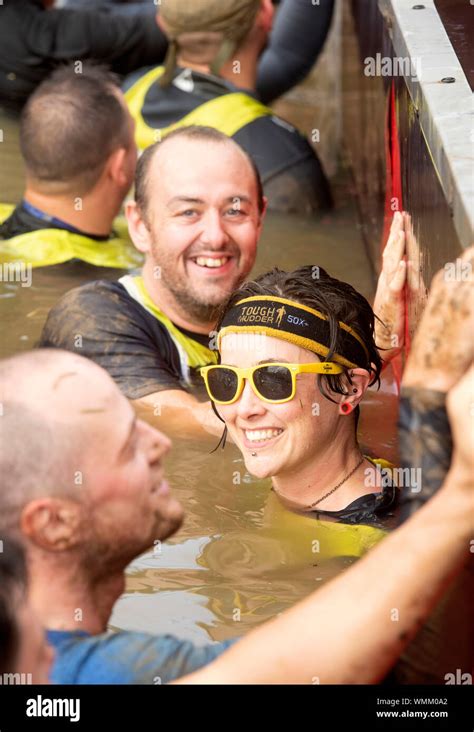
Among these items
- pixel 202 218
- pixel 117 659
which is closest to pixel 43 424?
pixel 117 659

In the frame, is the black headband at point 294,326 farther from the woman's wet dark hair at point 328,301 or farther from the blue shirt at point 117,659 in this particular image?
the blue shirt at point 117,659

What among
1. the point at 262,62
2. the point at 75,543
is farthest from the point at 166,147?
the point at 262,62

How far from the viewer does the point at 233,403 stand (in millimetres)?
3959

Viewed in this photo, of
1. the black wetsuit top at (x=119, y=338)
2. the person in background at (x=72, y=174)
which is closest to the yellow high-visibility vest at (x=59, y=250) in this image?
the person in background at (x=72, y=174)

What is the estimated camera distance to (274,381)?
12.7 feet

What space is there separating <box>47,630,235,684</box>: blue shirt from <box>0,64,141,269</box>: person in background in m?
4.22

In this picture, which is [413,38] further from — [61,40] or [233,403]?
[61,40]

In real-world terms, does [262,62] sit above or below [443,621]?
above

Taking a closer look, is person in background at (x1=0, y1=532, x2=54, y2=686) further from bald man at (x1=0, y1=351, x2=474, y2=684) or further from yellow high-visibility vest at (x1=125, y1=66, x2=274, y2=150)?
yellow high-visibility vest at (x1=125, y1=66, x2=274, y2=150)

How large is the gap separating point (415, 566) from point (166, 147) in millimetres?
3422

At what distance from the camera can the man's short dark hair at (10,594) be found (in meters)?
2.46

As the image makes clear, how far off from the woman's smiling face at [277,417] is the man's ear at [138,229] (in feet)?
5.42

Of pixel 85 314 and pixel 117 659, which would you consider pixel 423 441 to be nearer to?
pixel 117 659

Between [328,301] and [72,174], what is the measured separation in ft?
9.97
